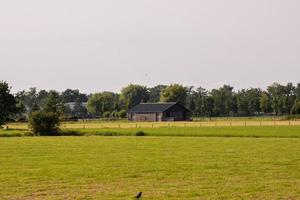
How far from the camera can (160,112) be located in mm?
153625

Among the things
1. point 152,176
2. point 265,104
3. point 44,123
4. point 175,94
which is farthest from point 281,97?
point 152,176

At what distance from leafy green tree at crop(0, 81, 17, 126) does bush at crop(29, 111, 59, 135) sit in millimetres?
20293

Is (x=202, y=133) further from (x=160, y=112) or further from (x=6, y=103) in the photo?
(x=160, y=112)

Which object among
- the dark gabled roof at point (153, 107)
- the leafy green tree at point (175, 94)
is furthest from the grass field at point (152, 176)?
the leafy green tree at point (175, 94)

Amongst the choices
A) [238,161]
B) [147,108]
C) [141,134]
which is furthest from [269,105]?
[238,161]

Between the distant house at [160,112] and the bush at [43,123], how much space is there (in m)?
79.9

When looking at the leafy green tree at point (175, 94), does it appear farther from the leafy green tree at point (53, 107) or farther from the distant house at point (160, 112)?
the leafy green tree at point (53, 107)

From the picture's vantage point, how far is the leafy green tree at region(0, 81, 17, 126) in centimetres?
9312

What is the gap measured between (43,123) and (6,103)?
22.5m

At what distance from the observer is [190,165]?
26.7 metres

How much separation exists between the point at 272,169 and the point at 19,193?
11593mm

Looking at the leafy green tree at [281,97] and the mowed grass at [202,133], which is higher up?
the leafy green tree at [281,97]

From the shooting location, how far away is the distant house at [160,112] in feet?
506

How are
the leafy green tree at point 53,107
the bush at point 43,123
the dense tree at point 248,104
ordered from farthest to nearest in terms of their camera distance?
the dense tree at point 248,104
the leafy green tree at point 53,107
the bush at point 43,123
